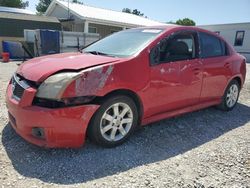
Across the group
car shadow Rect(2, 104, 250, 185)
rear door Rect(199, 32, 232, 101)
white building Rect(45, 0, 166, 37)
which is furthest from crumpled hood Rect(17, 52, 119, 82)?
white building Rect(45, 0, 166, 37)

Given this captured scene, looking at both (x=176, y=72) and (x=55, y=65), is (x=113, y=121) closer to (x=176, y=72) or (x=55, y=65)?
(x=55, y=65)

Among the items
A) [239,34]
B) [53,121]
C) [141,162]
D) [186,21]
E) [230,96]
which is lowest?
[141,162]

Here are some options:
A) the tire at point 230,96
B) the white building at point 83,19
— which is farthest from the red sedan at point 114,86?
the white building at point 83,19

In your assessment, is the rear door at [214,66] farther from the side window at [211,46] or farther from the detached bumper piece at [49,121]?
the detached bumper piece at [49,121]

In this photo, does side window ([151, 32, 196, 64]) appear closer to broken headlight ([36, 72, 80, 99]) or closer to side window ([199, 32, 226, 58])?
side window ([199, 32, 226, 58])

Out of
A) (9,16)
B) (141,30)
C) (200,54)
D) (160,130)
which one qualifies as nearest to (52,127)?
(160,130)

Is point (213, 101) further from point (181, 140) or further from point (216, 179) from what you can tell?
point (216, 179)

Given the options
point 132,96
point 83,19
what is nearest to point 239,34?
point 83,19

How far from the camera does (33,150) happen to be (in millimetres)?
3287

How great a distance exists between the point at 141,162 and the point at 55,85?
55.1 inches

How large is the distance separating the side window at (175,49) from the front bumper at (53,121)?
4.25 ft

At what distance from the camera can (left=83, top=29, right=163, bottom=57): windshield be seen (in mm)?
3751

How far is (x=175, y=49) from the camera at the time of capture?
13.3 ft

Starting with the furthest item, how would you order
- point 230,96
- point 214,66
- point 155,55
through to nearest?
point 230,96, point 214,66, point 155,55
